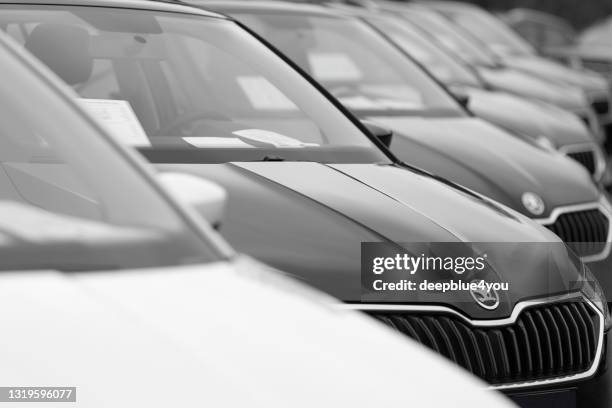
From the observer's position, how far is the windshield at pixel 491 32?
13.8 meters

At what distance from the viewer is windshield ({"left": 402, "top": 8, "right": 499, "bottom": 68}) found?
36.9 ft

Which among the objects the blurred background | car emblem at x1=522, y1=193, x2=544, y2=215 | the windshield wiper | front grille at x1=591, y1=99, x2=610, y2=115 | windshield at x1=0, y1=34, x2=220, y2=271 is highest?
windshield at x1=0, y1=34, x2=220, y2=271

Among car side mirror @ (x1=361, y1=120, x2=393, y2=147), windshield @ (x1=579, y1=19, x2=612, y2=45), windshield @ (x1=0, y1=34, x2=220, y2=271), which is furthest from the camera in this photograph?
windshield @ (x1=579, y1=19, x2=612, y2=45)

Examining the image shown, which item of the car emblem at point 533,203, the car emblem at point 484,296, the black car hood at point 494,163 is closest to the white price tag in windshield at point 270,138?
the car emblem at point 484,296

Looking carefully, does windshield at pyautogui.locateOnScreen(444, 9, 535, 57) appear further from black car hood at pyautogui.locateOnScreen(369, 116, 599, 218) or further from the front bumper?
the front bumper

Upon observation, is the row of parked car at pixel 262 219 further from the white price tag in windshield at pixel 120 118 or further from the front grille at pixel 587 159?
the front grille at pixel 587 159

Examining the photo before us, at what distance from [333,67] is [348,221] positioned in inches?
151

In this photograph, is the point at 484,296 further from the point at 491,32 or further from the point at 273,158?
the point at 491,32

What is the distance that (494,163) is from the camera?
578cm

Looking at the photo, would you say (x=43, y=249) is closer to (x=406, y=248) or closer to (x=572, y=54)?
(x=406, y=248)

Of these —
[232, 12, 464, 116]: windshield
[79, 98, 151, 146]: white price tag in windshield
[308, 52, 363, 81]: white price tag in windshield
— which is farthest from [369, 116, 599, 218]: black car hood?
[79, 98, 151, 146]: white price tag in windshield

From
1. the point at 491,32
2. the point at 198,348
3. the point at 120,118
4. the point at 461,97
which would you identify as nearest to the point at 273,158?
the point at 120,118

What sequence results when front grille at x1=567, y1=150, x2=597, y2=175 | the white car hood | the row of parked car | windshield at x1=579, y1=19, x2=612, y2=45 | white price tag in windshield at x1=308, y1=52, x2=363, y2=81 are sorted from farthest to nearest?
windshield at x1=579, y1=19, x2=612, y2=45, front grille at x1=567, y1=150, x2=597, y2=175, white price tag in windshield at x1=308, y1=52, x2=363, y2=81, the row of parked car, the white car hood

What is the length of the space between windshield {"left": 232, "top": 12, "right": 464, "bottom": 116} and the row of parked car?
0.02 metres
